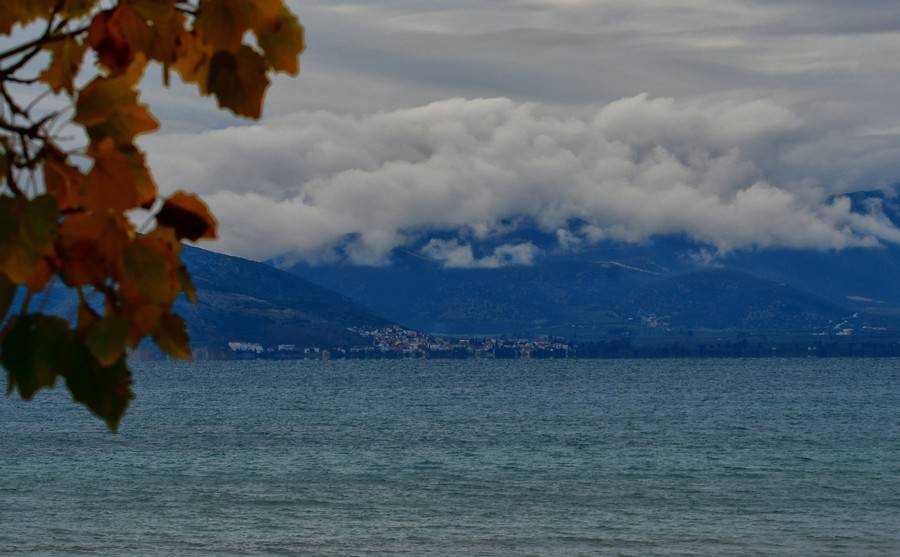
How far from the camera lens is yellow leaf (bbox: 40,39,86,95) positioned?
2.28 m

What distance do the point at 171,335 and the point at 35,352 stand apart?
220 millimetres

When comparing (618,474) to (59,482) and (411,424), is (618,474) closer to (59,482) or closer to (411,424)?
(59,482)

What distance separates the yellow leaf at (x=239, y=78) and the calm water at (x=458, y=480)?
38852 mm

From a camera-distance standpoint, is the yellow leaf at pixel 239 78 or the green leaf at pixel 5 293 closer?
the green leaf at pixel 5 293

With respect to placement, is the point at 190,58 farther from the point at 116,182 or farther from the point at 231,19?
the point at 116,182

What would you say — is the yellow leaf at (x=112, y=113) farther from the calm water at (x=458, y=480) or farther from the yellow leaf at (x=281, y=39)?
the calm water at (x=458, y=480)

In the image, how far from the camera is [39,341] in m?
2.07

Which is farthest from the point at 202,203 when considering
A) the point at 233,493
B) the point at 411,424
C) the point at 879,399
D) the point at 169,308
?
the point at 879,399

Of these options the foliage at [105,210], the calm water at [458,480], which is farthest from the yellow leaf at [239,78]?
the calm water at [458,480]

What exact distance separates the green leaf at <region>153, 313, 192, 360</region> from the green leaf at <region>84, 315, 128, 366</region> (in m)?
0.07

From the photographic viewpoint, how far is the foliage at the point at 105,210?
203cm

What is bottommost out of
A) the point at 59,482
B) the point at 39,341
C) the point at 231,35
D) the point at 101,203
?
the point at 59,482

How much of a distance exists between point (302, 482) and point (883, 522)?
26.8m

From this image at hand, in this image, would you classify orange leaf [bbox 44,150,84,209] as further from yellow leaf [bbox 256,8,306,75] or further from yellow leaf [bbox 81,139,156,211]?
yellow leaf [bbox 256,8,306,75]
